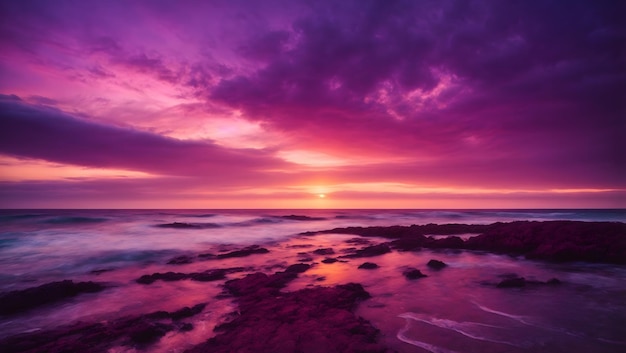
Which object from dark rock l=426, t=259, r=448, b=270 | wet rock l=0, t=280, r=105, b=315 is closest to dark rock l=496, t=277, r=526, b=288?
dark rock l=426, t=259, r=448, b=270

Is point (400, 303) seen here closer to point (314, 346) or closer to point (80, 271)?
point (314, 346)

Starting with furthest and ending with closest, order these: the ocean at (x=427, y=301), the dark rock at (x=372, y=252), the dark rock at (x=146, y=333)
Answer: the dark rock at (x=372, y=252), the dark rock at (x=146, y=333), the ocean at (x=427, y=301)

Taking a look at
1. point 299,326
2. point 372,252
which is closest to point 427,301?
point 299,326

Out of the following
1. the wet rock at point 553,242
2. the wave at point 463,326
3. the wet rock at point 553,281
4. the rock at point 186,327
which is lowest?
the rock at point 186,327

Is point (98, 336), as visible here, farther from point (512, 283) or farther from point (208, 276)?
point (512, 283)

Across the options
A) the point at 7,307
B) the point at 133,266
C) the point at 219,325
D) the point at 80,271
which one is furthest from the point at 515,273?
the point at 80,271

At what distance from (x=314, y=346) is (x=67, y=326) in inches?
228

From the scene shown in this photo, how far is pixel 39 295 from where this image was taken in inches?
355

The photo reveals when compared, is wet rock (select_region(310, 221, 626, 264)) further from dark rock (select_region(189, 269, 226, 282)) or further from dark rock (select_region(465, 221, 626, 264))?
dark rock (select_region(189, 269, 226, 282))

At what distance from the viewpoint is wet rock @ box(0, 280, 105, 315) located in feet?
27.7

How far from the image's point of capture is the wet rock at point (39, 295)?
8.43 meters

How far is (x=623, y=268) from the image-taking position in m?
11.0

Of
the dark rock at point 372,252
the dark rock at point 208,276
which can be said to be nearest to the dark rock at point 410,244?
the dark rock at point 372,252

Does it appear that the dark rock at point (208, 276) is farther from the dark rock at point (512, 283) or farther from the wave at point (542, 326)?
the dark rock at point (512, 283)
